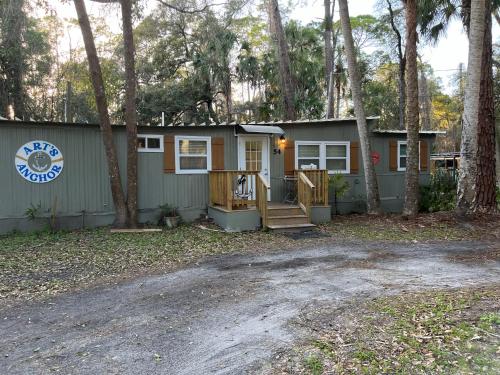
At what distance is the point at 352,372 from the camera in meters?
2.70

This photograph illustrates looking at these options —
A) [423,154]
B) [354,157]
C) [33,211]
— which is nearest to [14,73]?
[33,211]

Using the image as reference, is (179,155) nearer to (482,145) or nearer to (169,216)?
(169,216)

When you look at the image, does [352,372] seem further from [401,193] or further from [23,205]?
[401,193]

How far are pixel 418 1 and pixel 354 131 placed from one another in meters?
3.63

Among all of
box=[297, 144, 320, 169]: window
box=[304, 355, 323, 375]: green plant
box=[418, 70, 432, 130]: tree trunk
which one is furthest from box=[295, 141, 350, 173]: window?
box=[418, 70, 432, 130]: tree trunk

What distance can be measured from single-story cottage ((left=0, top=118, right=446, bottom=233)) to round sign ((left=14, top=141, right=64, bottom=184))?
0.06 feet

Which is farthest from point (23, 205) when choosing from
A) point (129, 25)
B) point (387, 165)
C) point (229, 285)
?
point (387, 165)

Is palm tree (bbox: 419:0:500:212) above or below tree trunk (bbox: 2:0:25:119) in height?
below

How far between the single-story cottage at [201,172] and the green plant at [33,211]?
0.02m

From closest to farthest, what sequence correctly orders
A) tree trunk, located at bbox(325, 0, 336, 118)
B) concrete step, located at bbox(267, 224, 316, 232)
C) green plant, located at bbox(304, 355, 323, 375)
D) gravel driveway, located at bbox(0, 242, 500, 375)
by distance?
green plant, located at bbox(304, 355, 323, 375)
gravel driveway, located at bbox(0, 242, 500, 375)
concrete step, located at bbox(267, 224, 316, 232)
tree trunk, located at bbox(325, 0, 336, 118)

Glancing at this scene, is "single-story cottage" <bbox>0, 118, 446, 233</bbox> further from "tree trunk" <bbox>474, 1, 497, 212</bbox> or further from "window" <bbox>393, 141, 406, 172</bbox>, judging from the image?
"tree trunk" <bbox>474, 1, 497, 212</bbox>

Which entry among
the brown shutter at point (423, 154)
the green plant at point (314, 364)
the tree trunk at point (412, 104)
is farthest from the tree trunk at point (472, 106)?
the green plant at point (314, 364)

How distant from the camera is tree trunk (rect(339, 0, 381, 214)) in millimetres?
10273

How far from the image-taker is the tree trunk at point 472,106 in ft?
27.9
